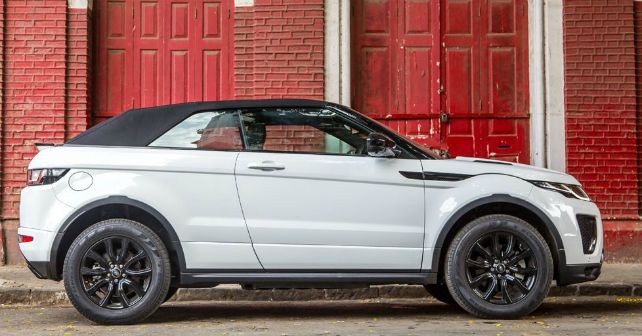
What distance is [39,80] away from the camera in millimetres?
11914

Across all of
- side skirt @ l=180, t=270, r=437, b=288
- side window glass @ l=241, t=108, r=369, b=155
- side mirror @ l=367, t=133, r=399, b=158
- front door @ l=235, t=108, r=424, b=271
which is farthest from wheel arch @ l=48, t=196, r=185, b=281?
side mirror @ l=367, t=133, r=399, b=158

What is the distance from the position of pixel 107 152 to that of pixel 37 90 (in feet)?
17.5

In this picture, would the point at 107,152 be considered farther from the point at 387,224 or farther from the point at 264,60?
the point at 264,60

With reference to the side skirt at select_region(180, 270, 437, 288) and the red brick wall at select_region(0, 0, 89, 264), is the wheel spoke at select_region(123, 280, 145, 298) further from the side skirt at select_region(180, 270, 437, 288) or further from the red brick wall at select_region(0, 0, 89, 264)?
the red brick wall at select_region(0, 0, 89, 264)

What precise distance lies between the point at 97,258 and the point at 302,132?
179cm

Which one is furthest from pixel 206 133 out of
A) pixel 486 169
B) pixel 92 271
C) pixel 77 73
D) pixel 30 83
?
pixel 30 83

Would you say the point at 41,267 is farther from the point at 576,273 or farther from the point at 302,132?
the point at 576,273

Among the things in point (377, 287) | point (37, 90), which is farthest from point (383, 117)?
point (37, 90)

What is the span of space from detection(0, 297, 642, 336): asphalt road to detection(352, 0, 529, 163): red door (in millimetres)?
3676

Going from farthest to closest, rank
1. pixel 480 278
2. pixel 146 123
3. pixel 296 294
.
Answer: pixel 296 294, pixel 146 123, pixel 480 278

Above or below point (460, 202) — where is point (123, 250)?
below

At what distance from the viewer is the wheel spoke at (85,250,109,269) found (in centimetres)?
Answer: 688

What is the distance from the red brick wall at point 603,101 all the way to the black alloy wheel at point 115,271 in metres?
6.68

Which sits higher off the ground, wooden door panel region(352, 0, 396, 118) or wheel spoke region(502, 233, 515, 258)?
wooden door panel region(352, 0, 396, 118)
